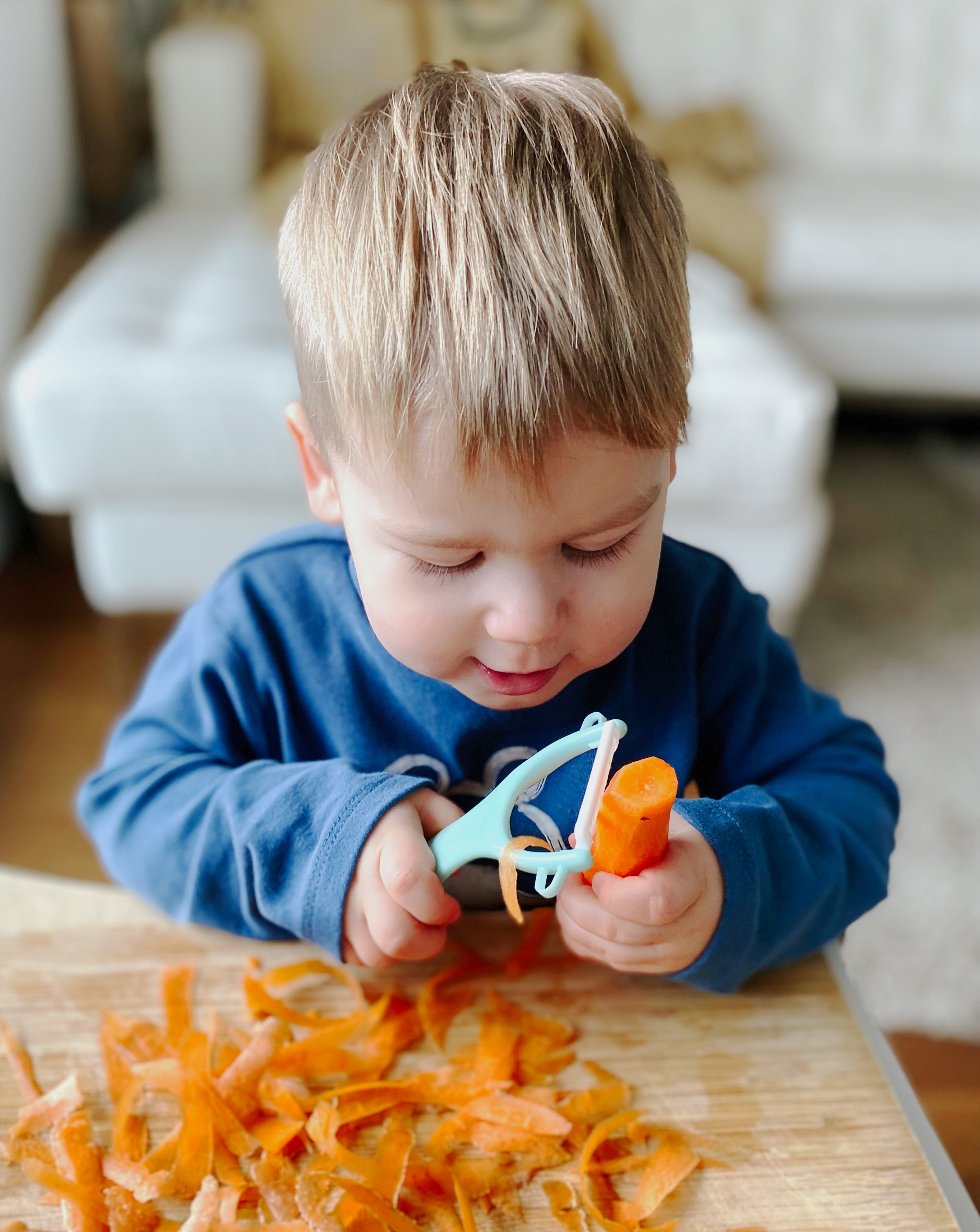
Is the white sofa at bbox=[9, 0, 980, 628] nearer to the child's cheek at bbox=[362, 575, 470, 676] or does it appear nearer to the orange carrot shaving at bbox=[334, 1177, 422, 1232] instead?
the child's cheek at bbox=[362, 575, 470, 676]

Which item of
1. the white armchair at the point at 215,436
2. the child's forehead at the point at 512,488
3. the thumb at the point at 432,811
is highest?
the child's forehead at the point at 512,488

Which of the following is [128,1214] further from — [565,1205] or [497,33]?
[497,33]

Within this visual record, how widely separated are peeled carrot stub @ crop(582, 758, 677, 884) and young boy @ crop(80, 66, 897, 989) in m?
0.03

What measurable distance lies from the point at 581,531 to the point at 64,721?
1.39 meters

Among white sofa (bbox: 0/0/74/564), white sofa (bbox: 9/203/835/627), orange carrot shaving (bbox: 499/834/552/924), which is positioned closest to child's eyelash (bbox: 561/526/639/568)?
orange carrot shaving (bbox: 499/834/552/924)

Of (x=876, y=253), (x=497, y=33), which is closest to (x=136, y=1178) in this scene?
(x=876, y=253)

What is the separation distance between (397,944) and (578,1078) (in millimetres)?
108

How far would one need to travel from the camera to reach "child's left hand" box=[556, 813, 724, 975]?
1.71 feet

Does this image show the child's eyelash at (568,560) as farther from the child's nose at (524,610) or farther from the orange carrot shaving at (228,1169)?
the orange carrot shaving at (228,1169)

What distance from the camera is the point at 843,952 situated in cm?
137

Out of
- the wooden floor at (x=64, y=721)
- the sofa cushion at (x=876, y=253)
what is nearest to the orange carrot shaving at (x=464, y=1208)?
the wooden floor at (x=64, y=721)

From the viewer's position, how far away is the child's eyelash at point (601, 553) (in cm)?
51

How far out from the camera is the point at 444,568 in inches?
20.1

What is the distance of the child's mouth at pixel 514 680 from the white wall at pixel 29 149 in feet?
5.28
